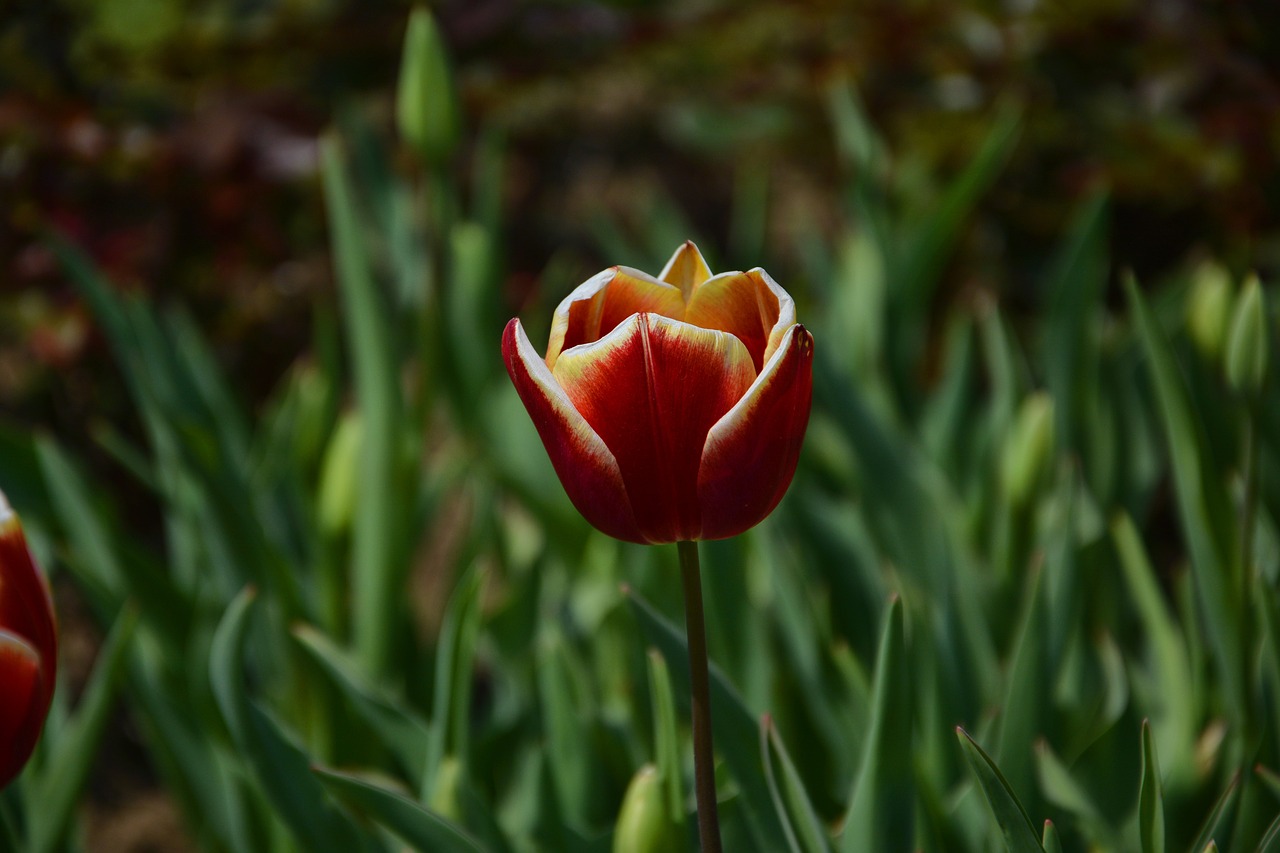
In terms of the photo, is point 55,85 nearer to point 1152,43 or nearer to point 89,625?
point 89,625

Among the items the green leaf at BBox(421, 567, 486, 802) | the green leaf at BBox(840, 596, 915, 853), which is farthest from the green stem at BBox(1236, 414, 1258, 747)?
the green leaf at BBox(421, 567, 486, 802)

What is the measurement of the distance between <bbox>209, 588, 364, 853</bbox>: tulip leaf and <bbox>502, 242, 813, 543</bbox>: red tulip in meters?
0.38

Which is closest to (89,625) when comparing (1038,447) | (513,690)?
(513,690)

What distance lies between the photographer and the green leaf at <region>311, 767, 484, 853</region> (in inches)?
24.4

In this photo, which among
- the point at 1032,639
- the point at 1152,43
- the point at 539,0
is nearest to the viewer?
the point at 1032,639

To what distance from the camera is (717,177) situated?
3037mm

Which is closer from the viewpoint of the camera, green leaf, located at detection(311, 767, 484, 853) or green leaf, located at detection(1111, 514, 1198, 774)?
green leaf, located at detection(311, 767, 484, 853)

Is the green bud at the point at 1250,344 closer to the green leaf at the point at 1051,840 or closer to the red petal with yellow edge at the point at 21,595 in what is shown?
the green leaf at the point at 1051,840

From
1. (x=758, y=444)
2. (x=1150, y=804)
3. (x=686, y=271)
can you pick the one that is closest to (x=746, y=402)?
(x=758, y=444)

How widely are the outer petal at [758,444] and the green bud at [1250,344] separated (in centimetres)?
→ 42

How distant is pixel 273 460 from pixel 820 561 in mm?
572

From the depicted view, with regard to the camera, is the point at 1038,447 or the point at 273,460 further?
the point at 273,460

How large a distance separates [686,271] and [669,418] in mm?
108

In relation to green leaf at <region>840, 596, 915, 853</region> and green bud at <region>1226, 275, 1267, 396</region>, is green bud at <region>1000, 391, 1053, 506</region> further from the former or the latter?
green leaf at <region>840, 596, 915, 853</region>
